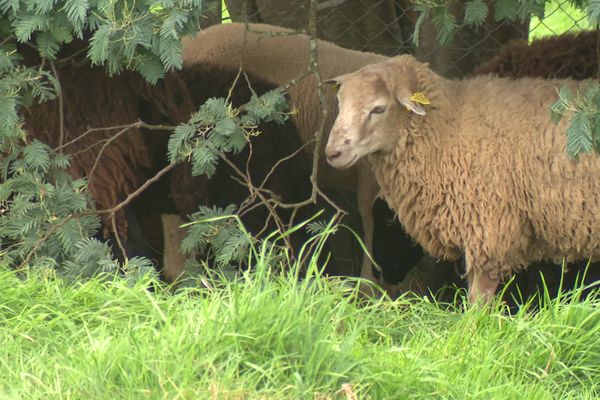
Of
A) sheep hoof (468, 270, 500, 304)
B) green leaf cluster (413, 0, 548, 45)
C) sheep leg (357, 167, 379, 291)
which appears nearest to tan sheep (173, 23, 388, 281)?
sheep leg (357, 167, 379, 291)

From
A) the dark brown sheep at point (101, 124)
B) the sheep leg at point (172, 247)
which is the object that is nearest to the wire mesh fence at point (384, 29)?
the sheep leg at point (172, 247)

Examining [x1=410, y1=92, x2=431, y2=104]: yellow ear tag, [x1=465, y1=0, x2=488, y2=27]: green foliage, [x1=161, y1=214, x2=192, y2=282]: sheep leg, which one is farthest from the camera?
[x1=161, y1=214, x2=192, y2=282]: sheep leg

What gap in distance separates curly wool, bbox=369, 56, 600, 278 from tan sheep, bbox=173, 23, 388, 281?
873mm

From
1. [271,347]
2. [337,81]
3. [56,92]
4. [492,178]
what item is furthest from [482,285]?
[56,92]

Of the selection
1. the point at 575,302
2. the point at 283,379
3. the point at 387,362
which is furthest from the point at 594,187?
the point at 283,379

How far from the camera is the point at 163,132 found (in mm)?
5008

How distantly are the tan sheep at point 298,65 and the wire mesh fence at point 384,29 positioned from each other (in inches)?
24.4

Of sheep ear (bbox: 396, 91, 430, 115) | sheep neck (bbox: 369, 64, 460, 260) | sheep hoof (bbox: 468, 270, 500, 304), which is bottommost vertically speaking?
sheep hoof (bbox: 468, 270, 500, 304)

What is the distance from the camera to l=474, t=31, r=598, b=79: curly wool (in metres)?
5.00

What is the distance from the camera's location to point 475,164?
432 cm

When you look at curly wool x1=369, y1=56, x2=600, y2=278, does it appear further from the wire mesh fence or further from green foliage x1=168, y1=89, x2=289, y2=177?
the wire mesh fence

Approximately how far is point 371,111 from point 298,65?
1193mm

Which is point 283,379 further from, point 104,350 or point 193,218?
point 193,218

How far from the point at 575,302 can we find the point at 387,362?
2.70 ft
